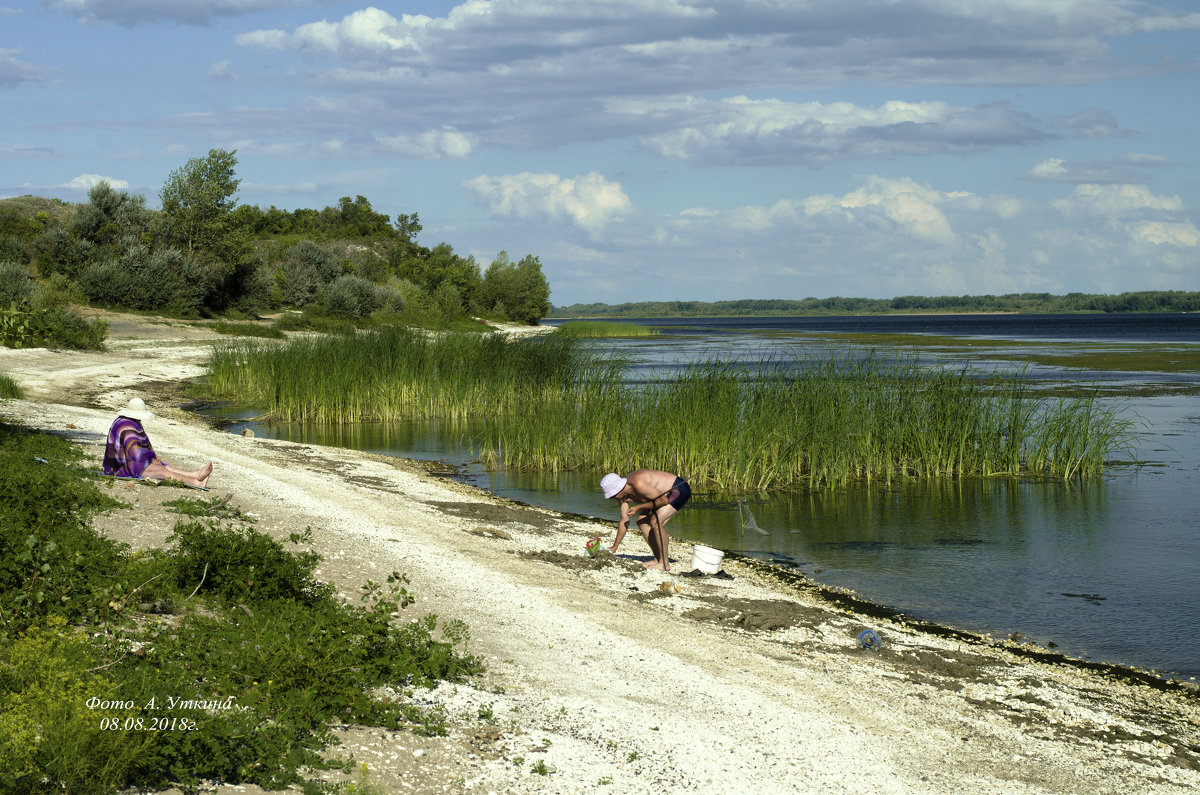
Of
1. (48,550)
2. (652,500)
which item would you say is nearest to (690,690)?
(652,500)

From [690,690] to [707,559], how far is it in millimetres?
3742

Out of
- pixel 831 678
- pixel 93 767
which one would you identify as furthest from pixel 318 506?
pixel 93 767

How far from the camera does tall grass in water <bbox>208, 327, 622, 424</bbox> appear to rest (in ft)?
80.3

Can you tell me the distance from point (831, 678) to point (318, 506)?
6660 mm

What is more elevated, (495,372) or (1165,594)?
(495,372)

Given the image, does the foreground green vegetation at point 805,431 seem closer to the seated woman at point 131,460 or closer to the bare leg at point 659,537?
the bare leg at point 659,537

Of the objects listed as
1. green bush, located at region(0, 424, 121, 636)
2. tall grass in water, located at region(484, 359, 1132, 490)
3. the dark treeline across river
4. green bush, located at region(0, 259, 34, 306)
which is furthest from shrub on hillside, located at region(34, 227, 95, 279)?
the dark treeline across river

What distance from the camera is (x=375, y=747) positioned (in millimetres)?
5195

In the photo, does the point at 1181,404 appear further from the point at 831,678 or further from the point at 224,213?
the point at 224,213

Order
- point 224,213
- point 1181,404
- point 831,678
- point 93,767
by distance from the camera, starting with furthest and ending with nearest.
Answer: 1. point 224,213
2. point 1181,404
3. point 831,678
4. point 93,767

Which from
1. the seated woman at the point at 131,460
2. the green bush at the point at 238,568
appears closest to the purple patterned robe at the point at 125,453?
the seated woman at the point at 131,460

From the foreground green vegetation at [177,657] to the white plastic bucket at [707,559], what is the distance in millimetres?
3495

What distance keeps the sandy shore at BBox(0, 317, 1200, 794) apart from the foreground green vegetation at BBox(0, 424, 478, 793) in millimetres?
338

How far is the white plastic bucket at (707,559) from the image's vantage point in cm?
1052
